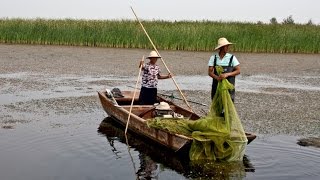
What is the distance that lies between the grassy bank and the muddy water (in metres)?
6.28

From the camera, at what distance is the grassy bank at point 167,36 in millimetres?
26094

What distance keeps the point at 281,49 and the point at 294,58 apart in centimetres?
155

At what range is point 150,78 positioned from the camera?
9578mm

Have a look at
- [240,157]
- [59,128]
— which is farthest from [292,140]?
[59,128]

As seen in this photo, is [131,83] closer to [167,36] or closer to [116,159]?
[116,159]

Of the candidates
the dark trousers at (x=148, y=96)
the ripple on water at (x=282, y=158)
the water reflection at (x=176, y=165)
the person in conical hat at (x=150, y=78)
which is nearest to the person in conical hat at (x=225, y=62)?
the ripple on water at (x=282, y=158)

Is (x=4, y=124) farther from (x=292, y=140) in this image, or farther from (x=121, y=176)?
(x=292, y=140)

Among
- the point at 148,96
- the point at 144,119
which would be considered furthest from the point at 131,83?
the point at 144,119

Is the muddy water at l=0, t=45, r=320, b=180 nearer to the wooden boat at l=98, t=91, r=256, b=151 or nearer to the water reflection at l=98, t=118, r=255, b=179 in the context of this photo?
the water reflection at l=98, t=118, r=255, b=179

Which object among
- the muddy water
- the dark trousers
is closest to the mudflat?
the muddy water

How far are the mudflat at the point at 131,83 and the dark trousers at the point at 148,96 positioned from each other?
1597mm

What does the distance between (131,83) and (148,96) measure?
574 cm

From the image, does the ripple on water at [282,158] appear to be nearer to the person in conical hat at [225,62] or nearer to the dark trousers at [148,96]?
the person in conical hat at [225,62]

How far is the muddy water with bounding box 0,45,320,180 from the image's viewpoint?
6.84m
